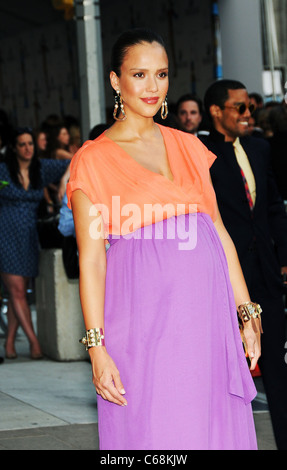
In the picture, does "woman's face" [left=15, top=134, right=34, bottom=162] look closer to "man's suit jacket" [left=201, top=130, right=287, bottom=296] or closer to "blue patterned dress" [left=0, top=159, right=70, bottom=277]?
"blue patterned dress" [left=0, top=159, right=70, bottom=277]

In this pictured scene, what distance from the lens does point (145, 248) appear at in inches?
133

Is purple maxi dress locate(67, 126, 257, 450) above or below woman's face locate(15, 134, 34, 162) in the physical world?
below

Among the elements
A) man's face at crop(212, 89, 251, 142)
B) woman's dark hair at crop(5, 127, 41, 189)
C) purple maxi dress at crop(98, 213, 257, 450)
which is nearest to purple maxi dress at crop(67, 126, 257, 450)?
purple maxi dress at crop(98, 213, 257, 450)

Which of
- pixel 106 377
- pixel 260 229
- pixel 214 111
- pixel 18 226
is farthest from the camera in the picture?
pixel 18 226

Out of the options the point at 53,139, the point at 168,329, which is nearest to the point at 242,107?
the point at 168,329

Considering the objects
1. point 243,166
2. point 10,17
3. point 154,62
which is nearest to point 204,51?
point 10,17

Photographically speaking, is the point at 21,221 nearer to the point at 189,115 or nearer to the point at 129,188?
the point at 189,115

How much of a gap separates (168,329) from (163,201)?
43 cm

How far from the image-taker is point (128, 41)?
3.53 meters

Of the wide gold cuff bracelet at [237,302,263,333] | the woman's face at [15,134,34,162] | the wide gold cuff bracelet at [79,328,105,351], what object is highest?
the woman's face at [15,134,34,162]

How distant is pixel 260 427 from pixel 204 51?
10.8 m

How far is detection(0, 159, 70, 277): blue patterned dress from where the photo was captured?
9.12m

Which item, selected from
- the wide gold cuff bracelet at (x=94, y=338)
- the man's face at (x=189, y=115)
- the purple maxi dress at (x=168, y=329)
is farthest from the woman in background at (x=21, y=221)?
the wide gold cuff bracelet at (x=94, y=338)
